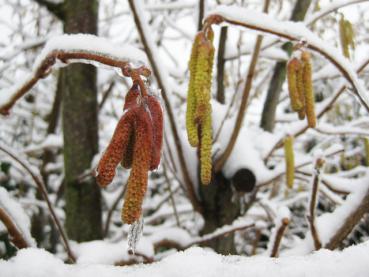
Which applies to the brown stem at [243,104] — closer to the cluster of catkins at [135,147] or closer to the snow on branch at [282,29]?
the snow on branch at [282,29]

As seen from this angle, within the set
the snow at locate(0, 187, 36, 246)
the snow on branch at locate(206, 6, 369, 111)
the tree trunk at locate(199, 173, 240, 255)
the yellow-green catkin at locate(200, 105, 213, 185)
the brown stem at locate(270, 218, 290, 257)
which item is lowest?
the tree trunk at locate(199, 173, 240, 255)

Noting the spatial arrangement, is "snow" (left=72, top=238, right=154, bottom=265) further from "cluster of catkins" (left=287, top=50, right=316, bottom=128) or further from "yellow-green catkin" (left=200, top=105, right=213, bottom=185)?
"cluster of catkins" (left=287, top=50, right=316, bottom=128)

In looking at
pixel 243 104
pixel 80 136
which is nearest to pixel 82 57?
pixel 243 104

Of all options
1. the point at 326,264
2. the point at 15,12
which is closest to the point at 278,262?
the point at 326,264

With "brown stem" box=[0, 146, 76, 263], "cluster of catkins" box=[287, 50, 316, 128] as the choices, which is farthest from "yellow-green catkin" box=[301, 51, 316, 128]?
"brown stem" box=[0, 146, 76, 263]

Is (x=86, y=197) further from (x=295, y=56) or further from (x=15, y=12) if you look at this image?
(x=15, y=12)

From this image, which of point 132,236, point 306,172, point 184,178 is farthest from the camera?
point 306,172

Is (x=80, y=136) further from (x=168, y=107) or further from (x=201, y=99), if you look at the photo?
(x=201, y=99)
